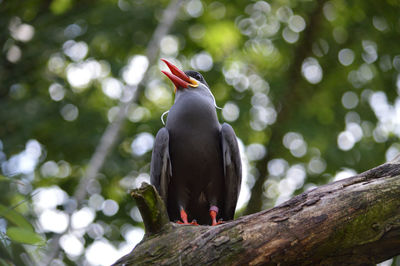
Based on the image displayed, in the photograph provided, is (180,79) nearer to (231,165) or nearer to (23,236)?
(231,165)

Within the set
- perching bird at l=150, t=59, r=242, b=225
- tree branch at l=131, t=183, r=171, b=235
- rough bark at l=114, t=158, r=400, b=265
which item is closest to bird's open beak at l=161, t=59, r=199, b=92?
perching bird at l=150, t=59, r=242, b=225

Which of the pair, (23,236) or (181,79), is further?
(181,79)

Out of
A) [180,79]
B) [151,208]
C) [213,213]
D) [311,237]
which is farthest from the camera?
[180,79]

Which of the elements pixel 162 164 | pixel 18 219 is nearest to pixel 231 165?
pixel 162 164

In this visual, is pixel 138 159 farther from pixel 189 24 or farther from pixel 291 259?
pixel 291 259

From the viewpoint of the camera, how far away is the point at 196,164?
14.1 ft

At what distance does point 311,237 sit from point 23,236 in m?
1.70

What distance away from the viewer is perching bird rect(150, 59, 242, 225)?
430 centimetres

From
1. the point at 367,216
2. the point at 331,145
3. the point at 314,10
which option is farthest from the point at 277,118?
the point at 367,216

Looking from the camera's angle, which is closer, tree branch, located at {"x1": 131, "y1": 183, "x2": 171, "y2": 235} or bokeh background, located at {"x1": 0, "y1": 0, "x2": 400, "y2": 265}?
tree branch, located at {"x1": 131, "y1": 183, "x2": 171, "y2": 235}

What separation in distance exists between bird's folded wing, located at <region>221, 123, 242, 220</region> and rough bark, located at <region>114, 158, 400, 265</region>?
4.29 feet

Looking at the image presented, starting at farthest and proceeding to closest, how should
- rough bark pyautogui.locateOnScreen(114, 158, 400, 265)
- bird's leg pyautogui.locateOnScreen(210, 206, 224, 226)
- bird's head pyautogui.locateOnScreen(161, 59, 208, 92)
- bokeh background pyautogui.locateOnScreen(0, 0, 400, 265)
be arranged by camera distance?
bokeh background pyautogui.locateOnScreen(0, 0, 400, 265), bird's head pyautogui.locateOnScreen(161, 59, 208, 92), bird's leg pyautogui.locateOnScreen(210, 206, 224, 226), rough bark pyautogui.locateOnScreen(114, 158, 400, 265)

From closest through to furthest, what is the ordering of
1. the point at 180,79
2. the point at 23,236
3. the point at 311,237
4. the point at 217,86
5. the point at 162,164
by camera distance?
the point at 23,236
the point at 311,237
the point at 162,164
the point at 180,79
the point at 217,86

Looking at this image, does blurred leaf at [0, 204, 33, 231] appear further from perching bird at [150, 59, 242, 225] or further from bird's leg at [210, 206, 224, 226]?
bird's leg at [210, 206, 224, 226]
